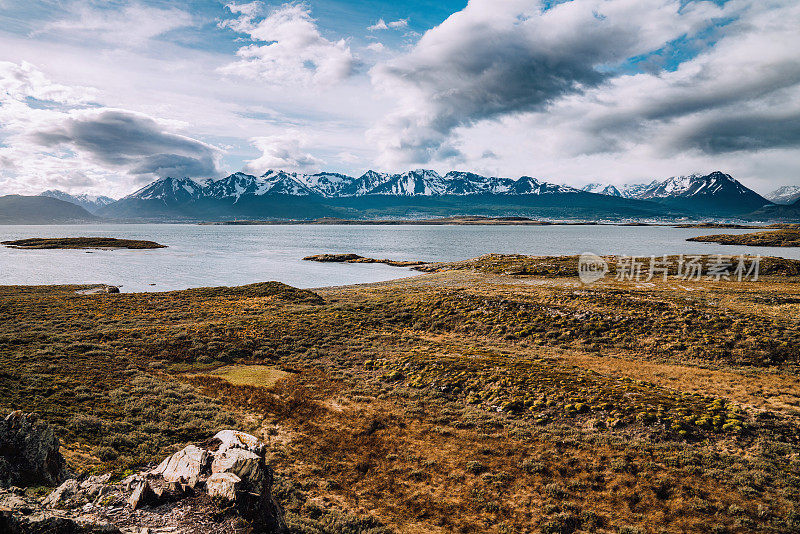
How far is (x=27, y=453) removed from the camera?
13.1 meters

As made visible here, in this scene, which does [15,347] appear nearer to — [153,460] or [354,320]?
[153,460]

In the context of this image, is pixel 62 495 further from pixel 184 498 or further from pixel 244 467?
pixel 244 467

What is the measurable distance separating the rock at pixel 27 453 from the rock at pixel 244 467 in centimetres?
623

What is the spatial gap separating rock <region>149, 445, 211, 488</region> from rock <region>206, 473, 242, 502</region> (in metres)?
0.58

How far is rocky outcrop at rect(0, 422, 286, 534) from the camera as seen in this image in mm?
10367

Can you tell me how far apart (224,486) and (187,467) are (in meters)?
1.84

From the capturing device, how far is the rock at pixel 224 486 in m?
11.2

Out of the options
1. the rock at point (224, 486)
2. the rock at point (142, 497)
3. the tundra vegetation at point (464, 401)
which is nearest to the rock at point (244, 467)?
the rock at point (224, 486)

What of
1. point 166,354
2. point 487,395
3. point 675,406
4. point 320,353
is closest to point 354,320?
point 320,353

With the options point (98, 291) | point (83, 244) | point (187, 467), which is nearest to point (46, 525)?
point (187, 467)

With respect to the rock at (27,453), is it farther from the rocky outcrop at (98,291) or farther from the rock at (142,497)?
the rocky outcrop at (98,291)

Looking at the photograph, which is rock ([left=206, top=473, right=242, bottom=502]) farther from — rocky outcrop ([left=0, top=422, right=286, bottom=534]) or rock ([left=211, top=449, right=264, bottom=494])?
rock ([left=211, top=449, right=264, bottom=494])

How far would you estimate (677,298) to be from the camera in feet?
162

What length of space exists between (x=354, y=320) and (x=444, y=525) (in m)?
33.2
